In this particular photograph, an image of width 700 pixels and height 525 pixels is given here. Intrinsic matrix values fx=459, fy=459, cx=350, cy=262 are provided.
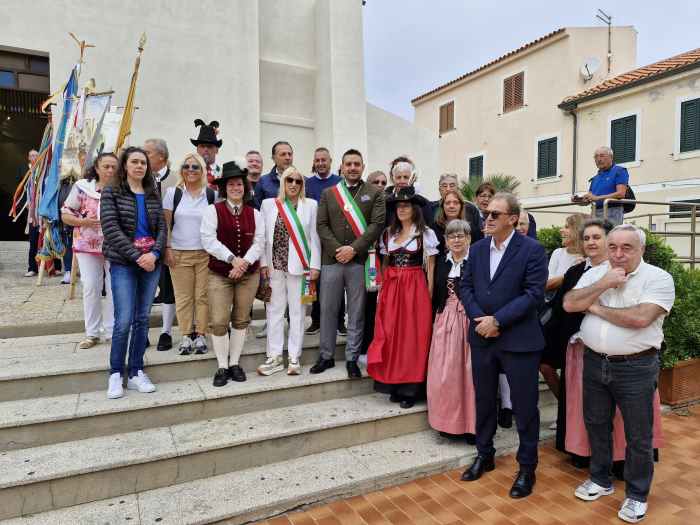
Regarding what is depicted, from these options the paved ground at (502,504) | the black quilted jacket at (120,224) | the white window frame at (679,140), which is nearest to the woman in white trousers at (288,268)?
the black quilted jacket at (120,224)

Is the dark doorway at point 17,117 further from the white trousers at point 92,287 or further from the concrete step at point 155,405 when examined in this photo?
the concrete step at point 155,405

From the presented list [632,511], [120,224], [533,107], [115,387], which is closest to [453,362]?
[632,511]

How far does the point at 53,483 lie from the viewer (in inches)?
108

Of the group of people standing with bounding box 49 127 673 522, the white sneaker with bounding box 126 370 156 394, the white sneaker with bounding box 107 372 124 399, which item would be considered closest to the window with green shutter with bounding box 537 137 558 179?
the group of people standing with bounding box 49 127 673 522

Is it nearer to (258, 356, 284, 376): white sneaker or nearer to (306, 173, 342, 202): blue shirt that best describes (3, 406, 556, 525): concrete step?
(258, 356, 284, 376): white sneaker

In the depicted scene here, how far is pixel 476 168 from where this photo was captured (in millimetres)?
21188

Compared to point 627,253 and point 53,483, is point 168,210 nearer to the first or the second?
point 53,483

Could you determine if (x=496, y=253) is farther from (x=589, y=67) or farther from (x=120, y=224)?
(x=589, y=67)

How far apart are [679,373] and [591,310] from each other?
2.54m

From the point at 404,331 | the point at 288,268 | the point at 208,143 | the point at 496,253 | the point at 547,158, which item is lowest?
the point at 404,331

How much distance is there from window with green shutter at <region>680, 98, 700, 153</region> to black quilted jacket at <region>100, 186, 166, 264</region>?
14829 millimetres

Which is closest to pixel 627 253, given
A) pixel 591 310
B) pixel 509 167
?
pixel 591 310

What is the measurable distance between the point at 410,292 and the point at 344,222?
2.80 ft

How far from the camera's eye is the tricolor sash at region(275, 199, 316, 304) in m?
4.05
